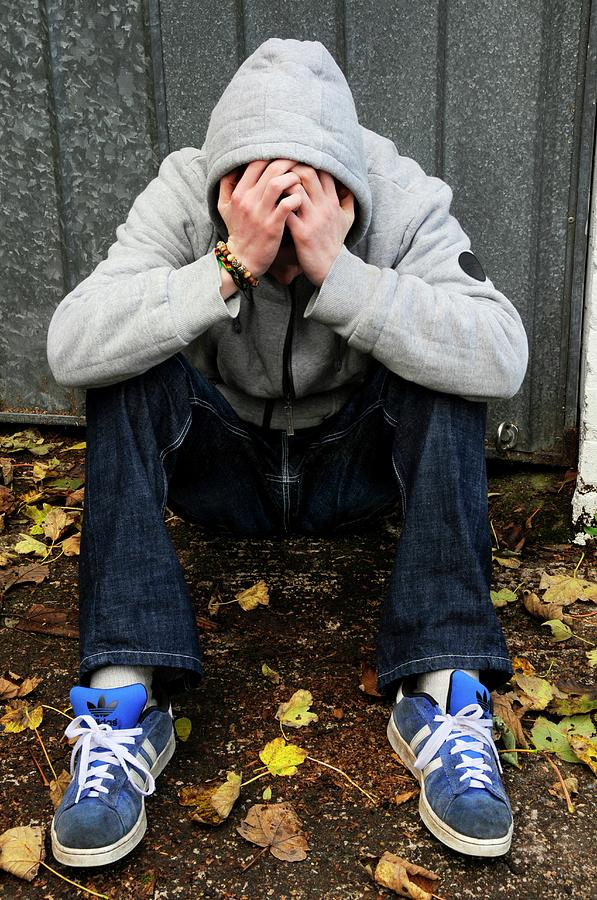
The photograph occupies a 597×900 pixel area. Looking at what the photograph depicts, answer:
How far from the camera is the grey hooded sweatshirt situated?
1879 mm

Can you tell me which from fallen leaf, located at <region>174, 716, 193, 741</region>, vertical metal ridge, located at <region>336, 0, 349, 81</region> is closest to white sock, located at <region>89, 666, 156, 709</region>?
fallen leaf, located at <region>174, 716, 193, 741</region>

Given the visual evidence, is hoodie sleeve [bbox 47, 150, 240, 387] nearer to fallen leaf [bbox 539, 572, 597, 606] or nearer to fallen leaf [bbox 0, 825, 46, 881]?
fallen leaf [bbox 0, 825, 46, 881]

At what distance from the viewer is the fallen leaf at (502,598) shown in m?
2.48

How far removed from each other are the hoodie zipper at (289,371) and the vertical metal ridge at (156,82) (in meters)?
1.18

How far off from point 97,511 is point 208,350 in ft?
2.08

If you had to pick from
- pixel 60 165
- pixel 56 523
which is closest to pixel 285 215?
pixel 56 523

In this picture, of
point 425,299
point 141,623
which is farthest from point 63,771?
point 425,299

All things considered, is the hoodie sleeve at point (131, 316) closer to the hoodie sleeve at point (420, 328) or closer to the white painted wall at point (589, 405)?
the hoodie sleeve at point (420, 328)

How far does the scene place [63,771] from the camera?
1898 millimetres

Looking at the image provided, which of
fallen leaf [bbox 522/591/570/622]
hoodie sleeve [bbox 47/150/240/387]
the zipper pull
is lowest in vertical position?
fallen leaf [bbox 522/591/570/622]

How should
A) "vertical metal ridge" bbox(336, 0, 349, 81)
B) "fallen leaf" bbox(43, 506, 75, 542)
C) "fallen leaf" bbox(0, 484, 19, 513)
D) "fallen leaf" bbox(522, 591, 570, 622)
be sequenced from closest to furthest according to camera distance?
"fallen leaf" bbox(522, 591, 570, 622) < "vertical metal ridge" bbox(336, 0, 349, 81) < "fallen leaf" bbox(43, 506, 75, 542) < "fallen leaf" bbox(0, 484, 19, 513)

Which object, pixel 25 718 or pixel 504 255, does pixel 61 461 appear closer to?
pixel 25 718

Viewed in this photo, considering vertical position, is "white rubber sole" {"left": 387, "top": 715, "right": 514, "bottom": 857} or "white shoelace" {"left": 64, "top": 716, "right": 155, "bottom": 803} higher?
"white shoelace" {"left": 64, "top": 716, "right": 155, "bottom": 803}

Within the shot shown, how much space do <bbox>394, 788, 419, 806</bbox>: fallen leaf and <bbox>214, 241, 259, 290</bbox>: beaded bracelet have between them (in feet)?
3.55
